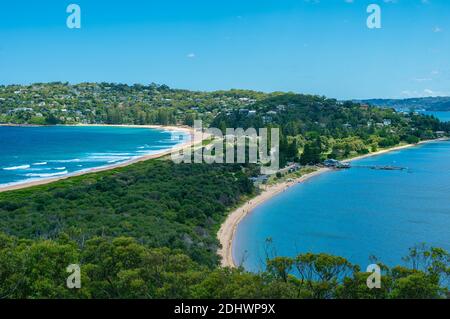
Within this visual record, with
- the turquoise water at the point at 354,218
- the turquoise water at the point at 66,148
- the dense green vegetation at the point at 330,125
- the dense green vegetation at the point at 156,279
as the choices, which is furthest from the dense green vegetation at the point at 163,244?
the turquoise water at the point at 66,148

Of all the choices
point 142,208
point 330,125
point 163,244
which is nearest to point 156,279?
point 163,244

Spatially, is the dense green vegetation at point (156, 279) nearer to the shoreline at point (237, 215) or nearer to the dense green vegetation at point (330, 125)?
the shoreline at point (237, 215)

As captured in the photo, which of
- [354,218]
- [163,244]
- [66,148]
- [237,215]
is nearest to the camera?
[163,244]

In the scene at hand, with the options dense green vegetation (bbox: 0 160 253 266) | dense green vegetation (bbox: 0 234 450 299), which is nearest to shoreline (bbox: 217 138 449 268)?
dense green vegetation (bbox: 0 160 253 266)

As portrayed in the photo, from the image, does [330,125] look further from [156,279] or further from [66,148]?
[156,279]

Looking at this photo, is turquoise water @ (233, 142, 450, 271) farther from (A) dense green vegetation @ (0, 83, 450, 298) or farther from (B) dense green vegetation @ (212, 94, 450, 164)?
(B) dense green vegetation @ (212, 94, 450, 164)

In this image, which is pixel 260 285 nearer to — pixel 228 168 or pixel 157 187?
pixel 157 187
